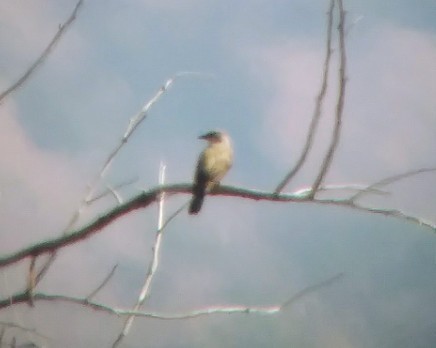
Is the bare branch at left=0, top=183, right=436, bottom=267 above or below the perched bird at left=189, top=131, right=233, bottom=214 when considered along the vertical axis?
below

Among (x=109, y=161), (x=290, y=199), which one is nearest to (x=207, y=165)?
(x=109, y=161)

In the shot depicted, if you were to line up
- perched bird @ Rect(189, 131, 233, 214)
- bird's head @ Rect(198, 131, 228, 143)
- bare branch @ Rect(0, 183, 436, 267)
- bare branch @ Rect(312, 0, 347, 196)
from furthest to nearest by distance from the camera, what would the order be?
bird's head @ Rect(198, 131, 228, 143) → perched bird @ Rect(189, 131, 233, 214) → bare branch @ Rect(0, 183, 436, 267) → bare branch @ Rect(312, 0, 347, 196)

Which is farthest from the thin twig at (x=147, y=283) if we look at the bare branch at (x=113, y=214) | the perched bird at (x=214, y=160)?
the perched bird at (x=214, y=160)

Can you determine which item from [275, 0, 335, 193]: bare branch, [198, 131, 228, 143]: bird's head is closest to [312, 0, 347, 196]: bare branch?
[275, 0, 335, 193]: bare branch

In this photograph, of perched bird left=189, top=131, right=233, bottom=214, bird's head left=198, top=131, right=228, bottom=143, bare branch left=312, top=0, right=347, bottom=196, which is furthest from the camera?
bird's head left=198, top=131, right=228, bottom=143

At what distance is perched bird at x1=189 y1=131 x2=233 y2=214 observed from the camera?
3197 mm

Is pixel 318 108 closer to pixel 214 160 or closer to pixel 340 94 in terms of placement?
pixel 340 94

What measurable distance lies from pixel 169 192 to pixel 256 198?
9.6 inches

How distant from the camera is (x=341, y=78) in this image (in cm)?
141

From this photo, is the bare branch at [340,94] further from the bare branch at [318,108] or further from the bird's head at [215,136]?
the bird's head at [215,136]

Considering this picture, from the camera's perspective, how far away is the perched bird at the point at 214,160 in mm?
3197

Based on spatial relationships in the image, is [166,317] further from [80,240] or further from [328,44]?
[328,44]

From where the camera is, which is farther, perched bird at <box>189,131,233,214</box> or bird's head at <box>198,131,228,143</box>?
bird's head at <box>198,131,228,143</box>

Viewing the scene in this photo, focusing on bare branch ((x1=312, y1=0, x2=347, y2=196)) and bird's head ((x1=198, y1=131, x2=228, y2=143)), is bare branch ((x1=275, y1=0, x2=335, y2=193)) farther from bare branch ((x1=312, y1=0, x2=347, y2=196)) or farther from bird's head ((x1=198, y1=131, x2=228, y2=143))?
bird's head ((x1=198, y1=131, x2=228, y2=143))
